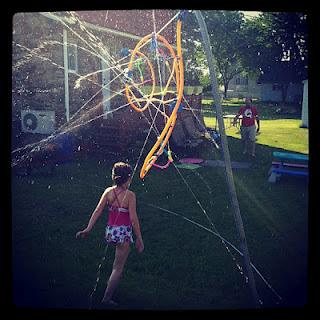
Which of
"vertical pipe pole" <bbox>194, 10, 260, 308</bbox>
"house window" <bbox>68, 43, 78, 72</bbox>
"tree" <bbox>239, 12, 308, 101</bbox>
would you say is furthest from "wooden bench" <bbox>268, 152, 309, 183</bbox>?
"house window" <bbox>68, 43, 78, 72</bbox>

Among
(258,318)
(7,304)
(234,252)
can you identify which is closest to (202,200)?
(234,252)

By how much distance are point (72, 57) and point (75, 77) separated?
43 cm

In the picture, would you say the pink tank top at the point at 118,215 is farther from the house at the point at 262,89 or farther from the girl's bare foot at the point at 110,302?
the house at the point at 262,89

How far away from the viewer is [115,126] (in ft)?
26.3

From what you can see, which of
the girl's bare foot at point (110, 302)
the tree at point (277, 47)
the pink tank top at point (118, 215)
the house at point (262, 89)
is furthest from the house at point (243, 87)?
the girl's bare foot at point (110, 302)

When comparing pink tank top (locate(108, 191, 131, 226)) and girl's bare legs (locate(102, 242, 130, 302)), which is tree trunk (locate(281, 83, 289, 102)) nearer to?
pink tank top (locate(108, 191, 131, 226))

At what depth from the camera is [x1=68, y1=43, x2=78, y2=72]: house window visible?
8.13 meters

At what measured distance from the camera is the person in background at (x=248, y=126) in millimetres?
5473

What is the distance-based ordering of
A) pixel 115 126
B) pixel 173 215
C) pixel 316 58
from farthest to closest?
pixel 115 126 → pixel 173 215 → pixel 316 58

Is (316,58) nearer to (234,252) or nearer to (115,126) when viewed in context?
(234,252)

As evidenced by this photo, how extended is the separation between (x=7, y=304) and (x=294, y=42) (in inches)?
131

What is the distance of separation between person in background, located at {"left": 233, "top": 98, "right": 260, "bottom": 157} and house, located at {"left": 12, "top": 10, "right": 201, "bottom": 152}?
152 cm

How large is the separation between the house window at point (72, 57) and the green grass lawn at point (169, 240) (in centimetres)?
252

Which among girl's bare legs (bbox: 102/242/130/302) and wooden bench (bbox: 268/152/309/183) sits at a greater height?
wooden bench (bbox: 268/152/309/183)
